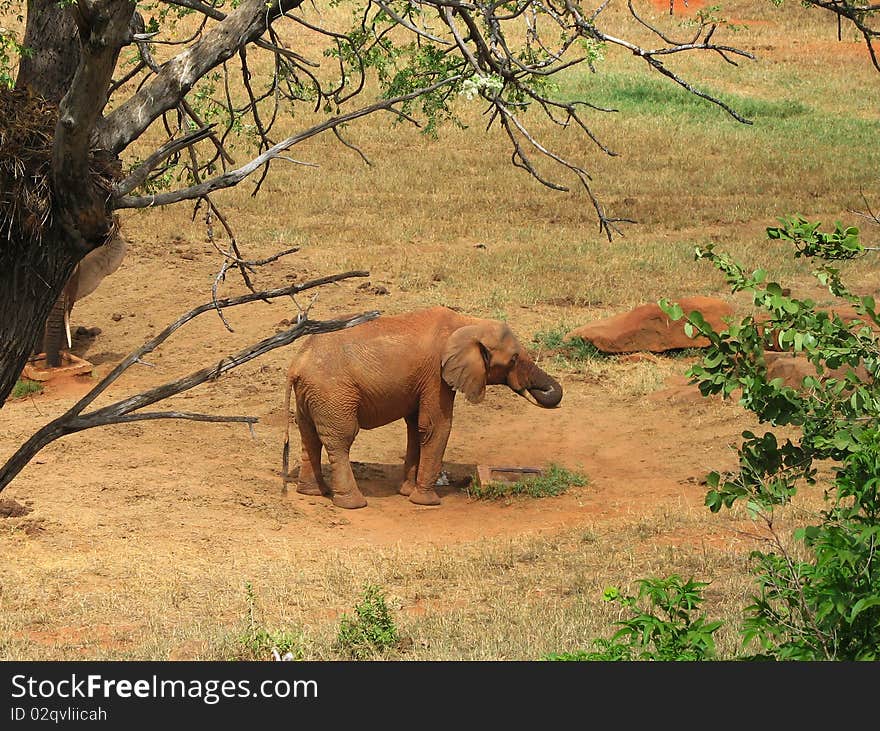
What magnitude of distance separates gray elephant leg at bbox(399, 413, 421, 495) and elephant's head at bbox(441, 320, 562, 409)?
63cm

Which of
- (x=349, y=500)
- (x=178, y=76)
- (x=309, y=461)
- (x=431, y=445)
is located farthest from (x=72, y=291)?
(x=178, y=76)

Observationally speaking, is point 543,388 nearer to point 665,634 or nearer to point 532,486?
point 532,486

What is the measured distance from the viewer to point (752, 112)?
95.8ft

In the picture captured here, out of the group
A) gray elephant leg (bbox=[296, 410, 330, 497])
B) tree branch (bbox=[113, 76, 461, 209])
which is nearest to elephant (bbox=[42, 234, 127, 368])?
gray elephant leg (bbox=[296, 410, 330, 497])

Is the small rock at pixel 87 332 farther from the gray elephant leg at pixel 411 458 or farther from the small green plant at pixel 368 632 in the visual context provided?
the small green plant at pixel 368 632

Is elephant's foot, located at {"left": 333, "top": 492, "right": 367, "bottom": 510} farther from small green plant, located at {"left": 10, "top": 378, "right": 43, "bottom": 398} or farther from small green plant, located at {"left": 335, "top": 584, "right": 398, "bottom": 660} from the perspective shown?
small green plant, located at {"left": 10, "top": 378, "right": 43, "bottom": 398}

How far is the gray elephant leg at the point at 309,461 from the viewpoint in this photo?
11336 millimetres

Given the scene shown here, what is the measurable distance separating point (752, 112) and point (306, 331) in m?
25.9

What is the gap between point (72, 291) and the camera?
14.7 meters

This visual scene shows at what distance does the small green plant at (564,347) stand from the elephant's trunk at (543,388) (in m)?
2.90

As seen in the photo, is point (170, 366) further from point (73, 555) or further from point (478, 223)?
point (478, 223)

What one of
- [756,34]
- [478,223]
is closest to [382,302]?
[478,223]

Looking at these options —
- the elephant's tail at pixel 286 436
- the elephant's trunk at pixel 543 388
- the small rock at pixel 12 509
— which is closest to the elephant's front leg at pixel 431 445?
the elephant's trunk at pixel 543 388

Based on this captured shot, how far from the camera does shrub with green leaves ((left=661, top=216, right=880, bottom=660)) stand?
4684 mm
